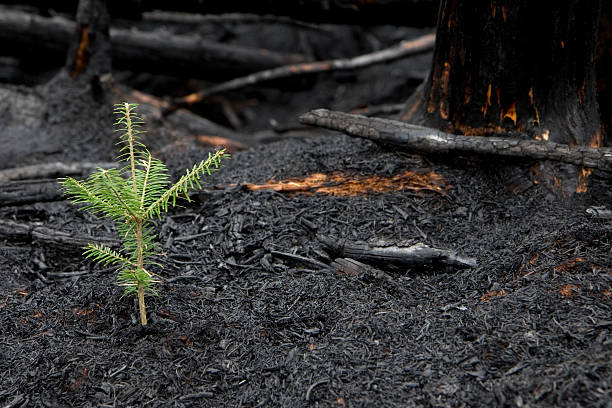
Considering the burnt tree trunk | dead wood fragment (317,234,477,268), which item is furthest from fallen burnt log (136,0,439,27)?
dead wood fragment (317,234,477,268)

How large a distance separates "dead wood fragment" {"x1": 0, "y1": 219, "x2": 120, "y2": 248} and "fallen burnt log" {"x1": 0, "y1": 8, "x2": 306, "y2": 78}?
4.58 metres

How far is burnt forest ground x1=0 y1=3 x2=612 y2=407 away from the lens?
7.08ft

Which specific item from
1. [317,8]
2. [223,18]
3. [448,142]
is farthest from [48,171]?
[223,18]

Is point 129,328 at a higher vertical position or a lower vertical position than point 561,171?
lower

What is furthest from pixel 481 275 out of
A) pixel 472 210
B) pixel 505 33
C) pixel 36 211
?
pixel 36 211

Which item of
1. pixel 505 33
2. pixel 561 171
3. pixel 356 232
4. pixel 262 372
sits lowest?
pixel 262 372

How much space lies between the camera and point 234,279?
2951 mm

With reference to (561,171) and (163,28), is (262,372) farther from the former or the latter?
(163,28)

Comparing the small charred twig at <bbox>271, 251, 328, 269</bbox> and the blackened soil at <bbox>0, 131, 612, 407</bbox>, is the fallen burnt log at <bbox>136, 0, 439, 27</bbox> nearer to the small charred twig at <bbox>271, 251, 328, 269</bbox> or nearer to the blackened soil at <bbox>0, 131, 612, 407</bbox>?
the blackened soil at <bbox>0, 131, 612, 407</bbox>

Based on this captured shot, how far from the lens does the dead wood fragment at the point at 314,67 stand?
6582mm

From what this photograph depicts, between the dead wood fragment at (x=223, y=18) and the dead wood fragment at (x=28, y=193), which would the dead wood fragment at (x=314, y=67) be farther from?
the dead wood fragment at (x=28, y=193)

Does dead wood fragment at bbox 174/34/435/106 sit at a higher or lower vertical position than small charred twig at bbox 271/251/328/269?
higher

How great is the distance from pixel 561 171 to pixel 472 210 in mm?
634

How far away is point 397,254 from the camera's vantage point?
2936 millimetres
